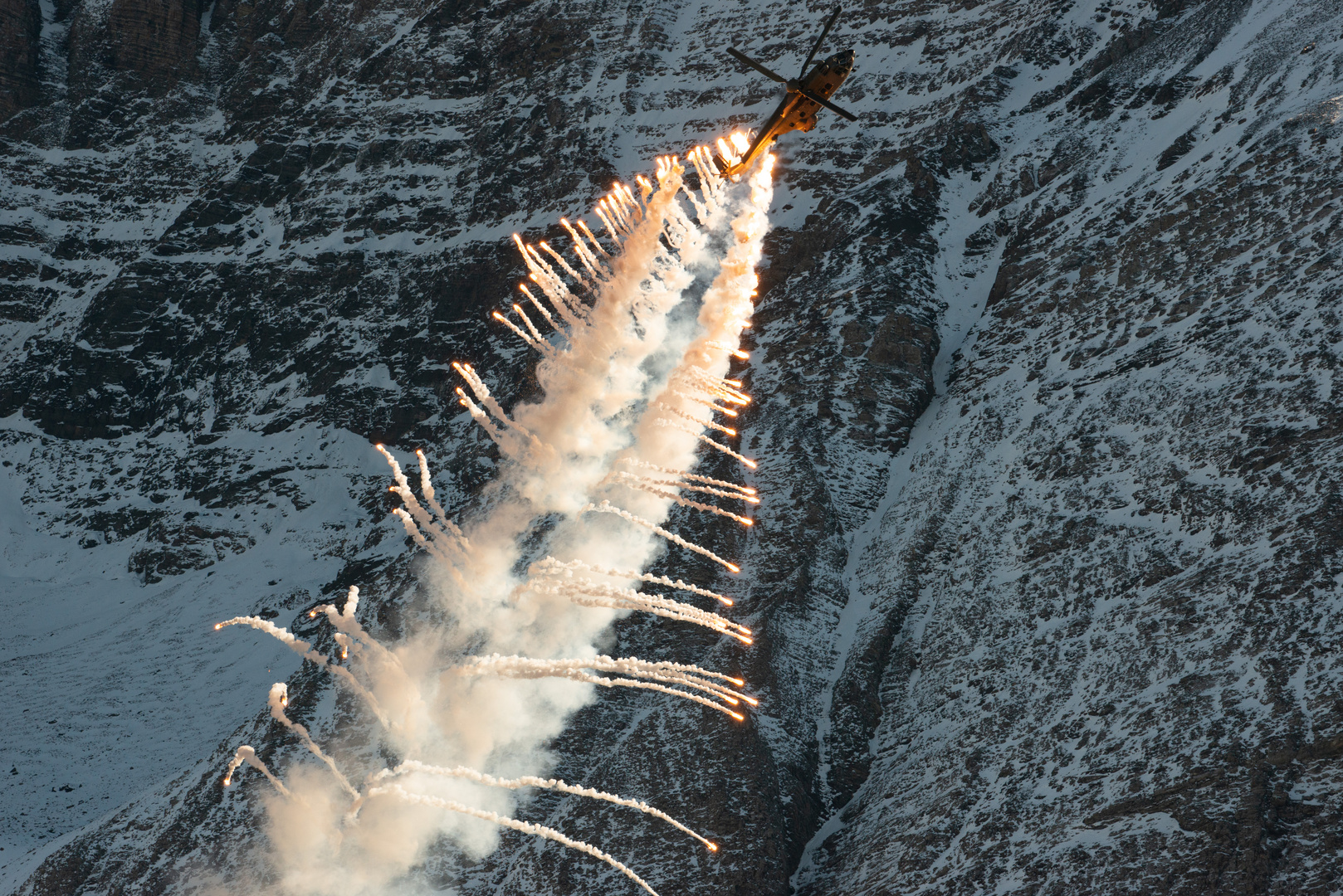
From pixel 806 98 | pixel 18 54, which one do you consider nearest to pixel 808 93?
pixel 806 98

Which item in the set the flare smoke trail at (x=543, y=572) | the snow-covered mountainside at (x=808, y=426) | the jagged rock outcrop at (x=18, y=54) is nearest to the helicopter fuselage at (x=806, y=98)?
the flare smoke trail at (x=543, y=572)

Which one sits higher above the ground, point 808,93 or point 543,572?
point 808,93

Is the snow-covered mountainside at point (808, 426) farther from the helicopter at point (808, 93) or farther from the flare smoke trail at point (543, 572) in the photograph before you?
the helicopter at point (808, 93)

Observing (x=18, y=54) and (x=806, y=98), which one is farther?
(x=18, y=54)

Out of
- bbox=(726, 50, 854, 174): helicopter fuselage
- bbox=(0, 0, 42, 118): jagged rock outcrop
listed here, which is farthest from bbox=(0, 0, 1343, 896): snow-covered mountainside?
bbox=(726, 50, 854, 174): helicopter fuselage

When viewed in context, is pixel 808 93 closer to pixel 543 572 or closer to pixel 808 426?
pixel 543 572

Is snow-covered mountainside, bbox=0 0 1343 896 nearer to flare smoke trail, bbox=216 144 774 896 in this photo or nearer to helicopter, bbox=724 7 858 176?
flare smoke trail, bbox=216 144 774 896
